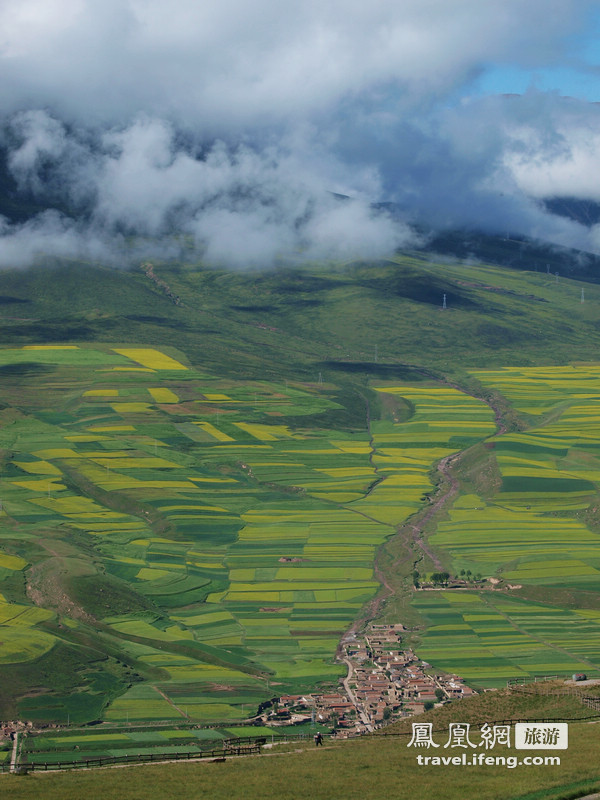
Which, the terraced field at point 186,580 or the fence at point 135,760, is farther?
the terraced field at point 186,580

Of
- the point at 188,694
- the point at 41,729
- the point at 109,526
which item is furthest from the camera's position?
the point at 109,526

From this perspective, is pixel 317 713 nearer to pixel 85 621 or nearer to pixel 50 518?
pixel 85 621

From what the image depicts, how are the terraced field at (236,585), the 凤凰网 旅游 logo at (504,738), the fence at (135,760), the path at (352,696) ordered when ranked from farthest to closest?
the terraced field at (236,585) < the path at (352,696) < the fence at (135,760) < the 凤凰网 旅游 logo at (504,738)

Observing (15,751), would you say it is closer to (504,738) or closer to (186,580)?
(504,738)

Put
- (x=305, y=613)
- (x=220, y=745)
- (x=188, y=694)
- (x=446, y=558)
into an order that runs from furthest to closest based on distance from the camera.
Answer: (x=446, y=558), (x=305, y=613), (x=188, y=694), (x=220, y=745)

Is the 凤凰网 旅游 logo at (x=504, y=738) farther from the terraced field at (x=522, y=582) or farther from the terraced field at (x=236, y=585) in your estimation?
the terraced field at (x=522, y=582)

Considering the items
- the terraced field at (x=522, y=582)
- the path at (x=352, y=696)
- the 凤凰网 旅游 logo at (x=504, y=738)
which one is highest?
the 凤凰网 旅游 logo at (x=504, y=738)

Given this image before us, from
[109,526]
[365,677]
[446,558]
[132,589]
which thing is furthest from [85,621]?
[446,558]

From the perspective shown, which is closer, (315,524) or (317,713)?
(317,713)

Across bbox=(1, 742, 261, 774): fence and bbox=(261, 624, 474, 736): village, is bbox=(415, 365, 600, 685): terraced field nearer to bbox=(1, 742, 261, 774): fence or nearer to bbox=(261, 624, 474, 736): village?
bbox=(261, 624, 474, 736): village

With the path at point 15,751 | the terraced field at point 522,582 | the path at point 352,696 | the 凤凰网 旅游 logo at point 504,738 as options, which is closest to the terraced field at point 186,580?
the path at point 352,696
